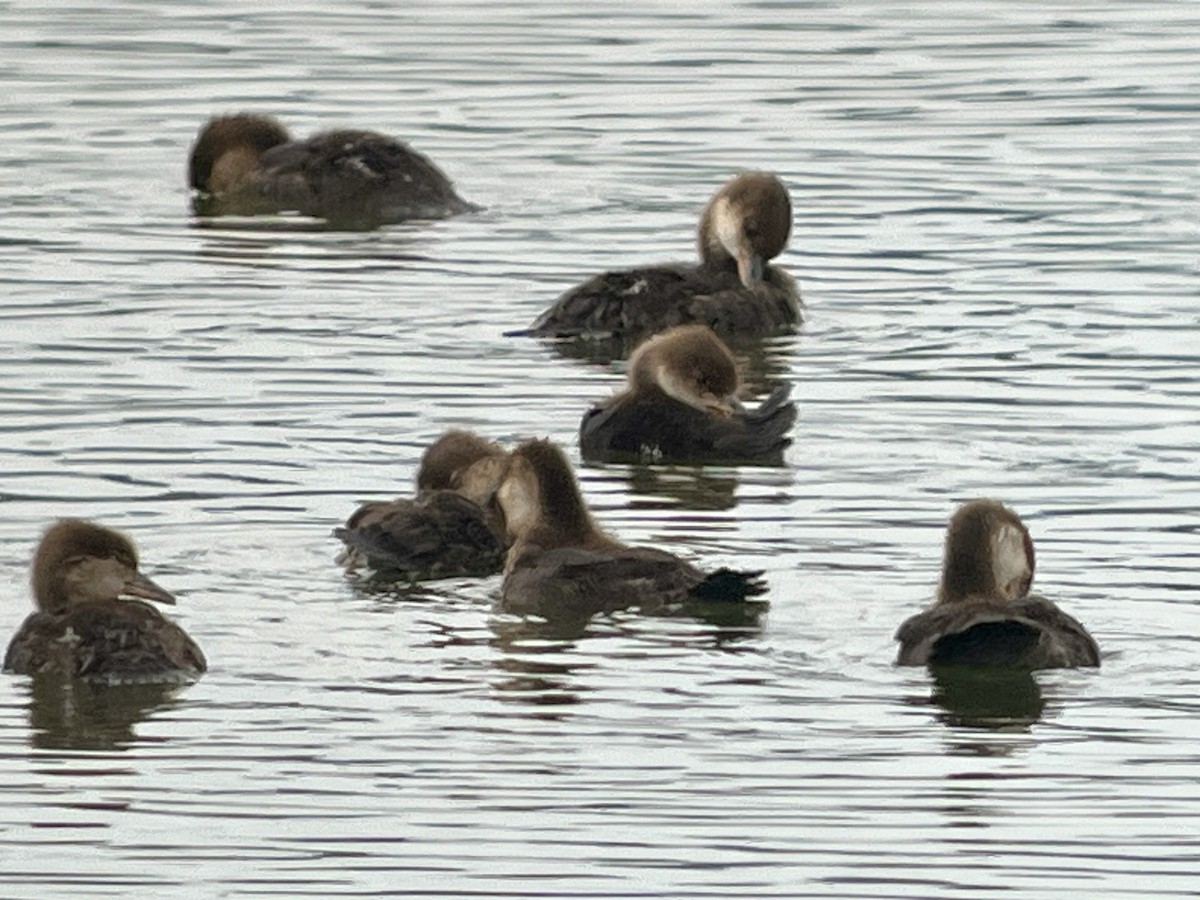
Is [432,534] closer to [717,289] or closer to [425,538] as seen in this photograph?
[425,538]

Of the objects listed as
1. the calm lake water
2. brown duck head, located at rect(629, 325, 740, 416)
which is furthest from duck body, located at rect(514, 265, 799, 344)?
brown duck head, located at rect(629, 325, 740, 416)

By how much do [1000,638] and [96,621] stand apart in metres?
2.18

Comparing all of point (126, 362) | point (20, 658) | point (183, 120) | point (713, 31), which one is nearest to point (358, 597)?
point (20, 658)

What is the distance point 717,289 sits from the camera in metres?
15.5

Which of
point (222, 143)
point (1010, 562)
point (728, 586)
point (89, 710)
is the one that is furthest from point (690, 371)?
point (222, 143)

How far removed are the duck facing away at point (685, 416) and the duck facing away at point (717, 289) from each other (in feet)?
5.76

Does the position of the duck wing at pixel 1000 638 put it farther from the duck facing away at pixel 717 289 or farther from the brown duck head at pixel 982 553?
→ the duck facing away at pixel 717 289

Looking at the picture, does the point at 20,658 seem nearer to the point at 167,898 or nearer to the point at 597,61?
the point at 167,898

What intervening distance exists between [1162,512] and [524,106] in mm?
9828

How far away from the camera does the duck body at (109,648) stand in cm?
964

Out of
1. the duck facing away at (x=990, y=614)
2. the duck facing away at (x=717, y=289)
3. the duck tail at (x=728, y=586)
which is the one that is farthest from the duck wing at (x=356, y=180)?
the duck facing away at (x=990, y=614)

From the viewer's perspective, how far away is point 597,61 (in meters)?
22.5

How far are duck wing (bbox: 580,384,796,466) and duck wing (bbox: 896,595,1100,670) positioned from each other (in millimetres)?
3016

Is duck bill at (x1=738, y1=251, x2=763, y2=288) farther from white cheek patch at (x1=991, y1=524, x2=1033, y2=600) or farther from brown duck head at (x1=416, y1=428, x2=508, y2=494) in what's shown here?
white cheek patch at (x1=991, y1=524, x2=1033, y2=600)
